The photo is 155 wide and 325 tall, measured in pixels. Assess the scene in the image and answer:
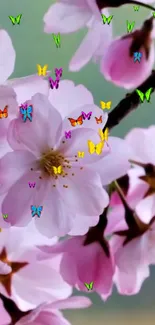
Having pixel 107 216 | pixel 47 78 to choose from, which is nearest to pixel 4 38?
pixel 47 78

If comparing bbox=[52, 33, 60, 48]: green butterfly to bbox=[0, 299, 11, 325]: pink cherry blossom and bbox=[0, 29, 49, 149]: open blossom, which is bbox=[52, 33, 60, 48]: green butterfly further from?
bbox=[0, 299, 11, 325]: pink cherry blossom

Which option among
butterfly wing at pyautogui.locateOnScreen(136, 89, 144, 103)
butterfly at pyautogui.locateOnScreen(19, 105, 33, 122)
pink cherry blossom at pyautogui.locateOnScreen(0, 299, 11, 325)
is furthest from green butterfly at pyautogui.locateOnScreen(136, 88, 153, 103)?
pink cherry blossom at pyautogui.locateOnScreen(0, 299, 11, 325)

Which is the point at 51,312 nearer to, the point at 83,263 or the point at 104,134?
the point at 83,263

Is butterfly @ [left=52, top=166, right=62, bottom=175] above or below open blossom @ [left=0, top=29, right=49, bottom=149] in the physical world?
below

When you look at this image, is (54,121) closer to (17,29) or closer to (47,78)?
(47,78)

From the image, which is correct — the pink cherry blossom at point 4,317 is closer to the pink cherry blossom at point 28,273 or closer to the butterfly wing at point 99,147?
the pink cherry blossom at point 28,273

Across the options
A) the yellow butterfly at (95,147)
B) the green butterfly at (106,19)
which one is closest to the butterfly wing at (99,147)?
the yellow butterfly at (95,147)

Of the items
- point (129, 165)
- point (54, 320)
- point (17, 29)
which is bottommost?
point (54, 320)
